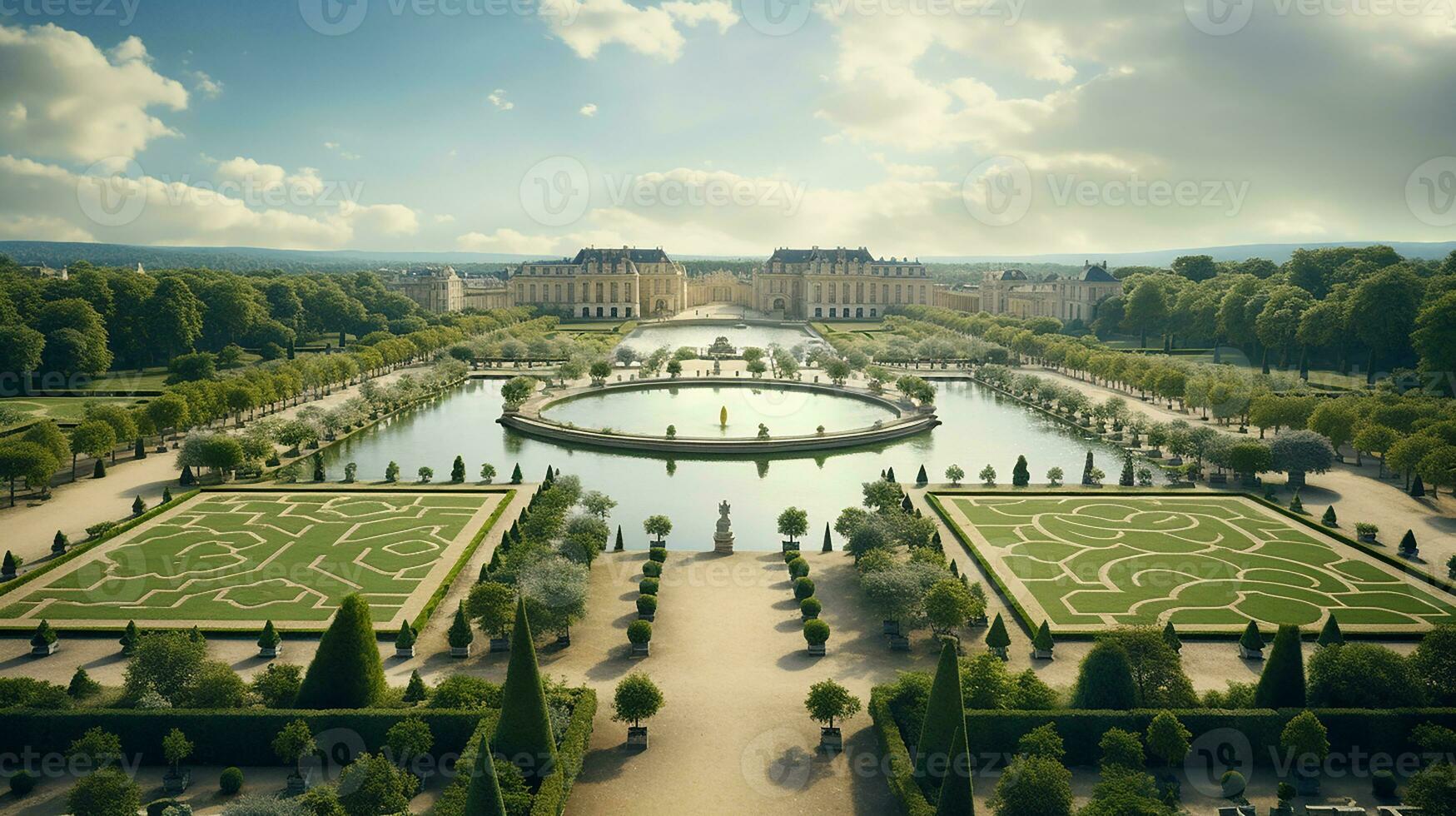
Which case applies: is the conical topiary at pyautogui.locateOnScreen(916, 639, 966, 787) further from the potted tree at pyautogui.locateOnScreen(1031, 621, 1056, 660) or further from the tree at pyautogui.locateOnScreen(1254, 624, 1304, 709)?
the tree at pyautogui.locateOnScreen(1254, 624, 1304, 709)

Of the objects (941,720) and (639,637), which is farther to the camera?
(639,637)

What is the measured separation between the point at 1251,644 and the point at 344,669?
2132cm

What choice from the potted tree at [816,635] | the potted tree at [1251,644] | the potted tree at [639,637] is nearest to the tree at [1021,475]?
the potted tree at [1251,644]

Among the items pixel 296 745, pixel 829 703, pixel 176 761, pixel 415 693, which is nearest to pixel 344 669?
pixel 415 693

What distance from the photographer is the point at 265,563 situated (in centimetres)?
2839

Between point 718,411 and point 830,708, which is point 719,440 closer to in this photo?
point 718,411

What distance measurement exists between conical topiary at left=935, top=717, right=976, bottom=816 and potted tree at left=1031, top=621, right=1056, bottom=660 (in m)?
9.36

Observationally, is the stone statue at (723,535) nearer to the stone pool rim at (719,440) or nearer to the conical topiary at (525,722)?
the conical topiary at (525,722)

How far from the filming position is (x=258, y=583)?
26.7m

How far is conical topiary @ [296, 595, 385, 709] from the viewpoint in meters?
18.3

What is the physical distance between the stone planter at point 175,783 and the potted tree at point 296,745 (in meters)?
1.57

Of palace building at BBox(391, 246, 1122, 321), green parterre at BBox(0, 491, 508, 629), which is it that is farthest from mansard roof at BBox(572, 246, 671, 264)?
green parterre at BBox(0, 491, 508, 629)

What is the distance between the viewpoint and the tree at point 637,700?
727 inches

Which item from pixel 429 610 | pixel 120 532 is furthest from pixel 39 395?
pixel 429 610
